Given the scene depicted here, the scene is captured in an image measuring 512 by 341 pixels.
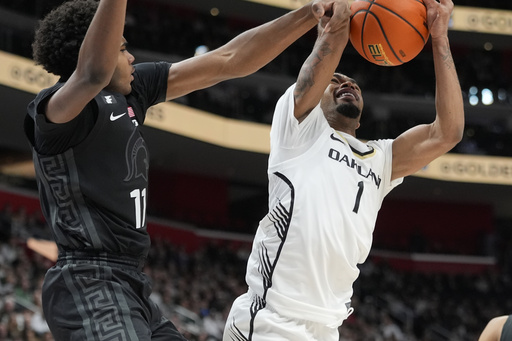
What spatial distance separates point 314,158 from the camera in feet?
12.6

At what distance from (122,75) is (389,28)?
4.98 ft

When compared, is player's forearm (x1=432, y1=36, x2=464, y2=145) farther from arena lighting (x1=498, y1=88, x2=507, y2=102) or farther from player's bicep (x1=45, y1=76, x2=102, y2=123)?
arena lighting (x1=498, y1=88, x2=507, y2=102)

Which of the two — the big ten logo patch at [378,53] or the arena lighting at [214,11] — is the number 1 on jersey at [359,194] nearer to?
the big ten logo patch at [378,53]

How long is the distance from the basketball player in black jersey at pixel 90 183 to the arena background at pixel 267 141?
54.7 feet

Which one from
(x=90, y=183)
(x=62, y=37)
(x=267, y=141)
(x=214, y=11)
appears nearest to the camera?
(x=90, y=183)

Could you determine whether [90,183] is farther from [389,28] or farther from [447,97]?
[447,97]

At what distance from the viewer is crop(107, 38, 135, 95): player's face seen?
3293 millimetres

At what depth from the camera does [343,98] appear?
4168mm

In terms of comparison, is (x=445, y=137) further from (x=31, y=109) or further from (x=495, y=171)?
(x=495, y=171)

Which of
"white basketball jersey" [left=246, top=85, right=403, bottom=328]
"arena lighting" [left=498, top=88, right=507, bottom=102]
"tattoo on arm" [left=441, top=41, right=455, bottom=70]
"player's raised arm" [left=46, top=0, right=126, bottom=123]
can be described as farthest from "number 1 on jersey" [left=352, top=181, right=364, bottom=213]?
"arena lighting" [left=498, top=88, right=507, bottom=102]

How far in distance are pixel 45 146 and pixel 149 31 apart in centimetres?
1998

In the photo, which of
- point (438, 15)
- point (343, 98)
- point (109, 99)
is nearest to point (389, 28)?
point (438, 15)

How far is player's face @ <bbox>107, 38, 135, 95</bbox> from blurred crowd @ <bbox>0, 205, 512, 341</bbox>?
8328 millimetres

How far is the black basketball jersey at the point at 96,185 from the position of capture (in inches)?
120
